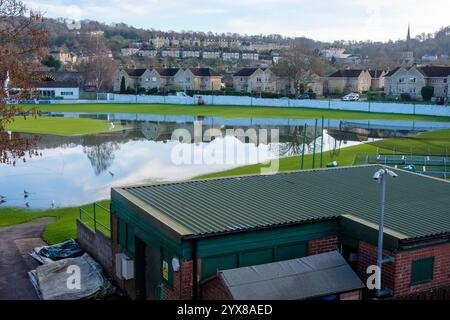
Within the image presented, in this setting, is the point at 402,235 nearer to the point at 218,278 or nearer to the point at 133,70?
the point at 218,278

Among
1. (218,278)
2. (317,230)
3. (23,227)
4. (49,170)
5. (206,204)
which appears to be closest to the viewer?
(218,278)

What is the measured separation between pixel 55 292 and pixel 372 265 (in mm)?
8734

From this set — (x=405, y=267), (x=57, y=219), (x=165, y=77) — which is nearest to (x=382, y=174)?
(x=405, y=267)

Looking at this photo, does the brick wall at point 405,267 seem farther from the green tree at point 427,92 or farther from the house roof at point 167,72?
the house roof at point 167,72

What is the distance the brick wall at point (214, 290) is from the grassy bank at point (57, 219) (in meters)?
11.2

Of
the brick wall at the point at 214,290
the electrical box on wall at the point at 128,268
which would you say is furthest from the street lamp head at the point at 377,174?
the electrical box on wall at the point at 128,268

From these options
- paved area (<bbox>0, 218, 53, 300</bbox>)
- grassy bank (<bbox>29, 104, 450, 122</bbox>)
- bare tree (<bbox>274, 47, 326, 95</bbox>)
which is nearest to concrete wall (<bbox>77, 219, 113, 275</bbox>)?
paved area (<bbox>0, 218, 53, 300</bbox>)

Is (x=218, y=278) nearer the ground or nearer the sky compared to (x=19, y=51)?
nearer the ground

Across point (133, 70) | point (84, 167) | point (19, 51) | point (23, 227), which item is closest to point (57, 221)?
point (23, 227)

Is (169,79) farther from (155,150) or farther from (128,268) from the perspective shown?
(128,268)

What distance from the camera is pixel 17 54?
58.1 feet

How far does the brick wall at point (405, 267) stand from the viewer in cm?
1230

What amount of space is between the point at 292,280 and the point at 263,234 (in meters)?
1.78

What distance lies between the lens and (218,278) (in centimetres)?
1139
